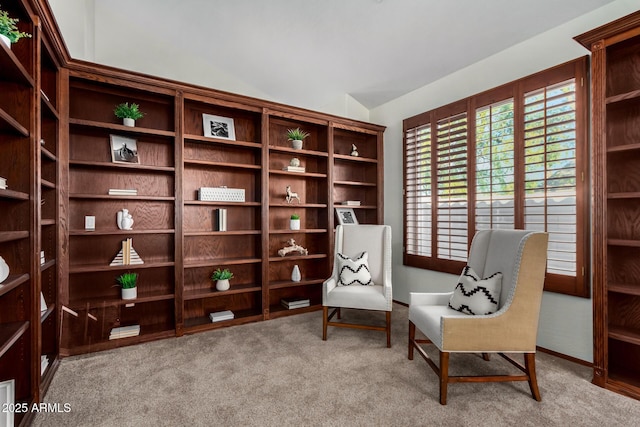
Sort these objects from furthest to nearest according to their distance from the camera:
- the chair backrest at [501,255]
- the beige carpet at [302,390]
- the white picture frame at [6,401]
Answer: the chair backrest at [501,255] → the beige carpet at [302,390] → the white picture frame at [6,401]

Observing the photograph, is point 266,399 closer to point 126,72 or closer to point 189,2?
point 126,72

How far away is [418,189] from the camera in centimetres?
381

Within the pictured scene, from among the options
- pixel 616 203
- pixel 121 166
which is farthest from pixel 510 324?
pixel 121 166

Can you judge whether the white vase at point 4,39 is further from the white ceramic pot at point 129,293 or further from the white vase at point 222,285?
the white vase at point 222,285

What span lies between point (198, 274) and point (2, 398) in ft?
6.52

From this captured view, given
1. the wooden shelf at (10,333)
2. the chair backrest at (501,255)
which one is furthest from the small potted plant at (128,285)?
the chair backrest at (501,255)

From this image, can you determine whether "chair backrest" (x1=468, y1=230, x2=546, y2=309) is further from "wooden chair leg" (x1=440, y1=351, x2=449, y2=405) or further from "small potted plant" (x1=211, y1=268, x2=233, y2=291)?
"small potted plant" (x1=211, y1=268, x2=233, y2=291)

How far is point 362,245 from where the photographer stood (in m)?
3.26

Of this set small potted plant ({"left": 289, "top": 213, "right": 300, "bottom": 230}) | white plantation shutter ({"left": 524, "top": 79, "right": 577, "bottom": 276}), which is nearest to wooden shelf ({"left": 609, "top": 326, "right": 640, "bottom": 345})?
white plantation shutter ({"left": 524, "top": 79, "right": 577, "bottom": 276})

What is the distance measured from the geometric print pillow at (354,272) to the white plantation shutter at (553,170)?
4.80 ft

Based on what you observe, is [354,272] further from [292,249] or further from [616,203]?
[616,203]

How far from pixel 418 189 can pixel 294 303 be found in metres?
2.01

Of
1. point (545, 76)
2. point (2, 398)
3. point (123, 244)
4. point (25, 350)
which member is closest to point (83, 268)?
point (123, 244)

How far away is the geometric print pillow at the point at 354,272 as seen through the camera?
9.96ft
